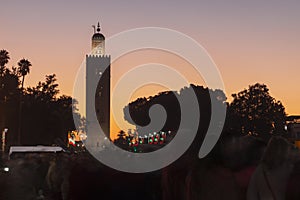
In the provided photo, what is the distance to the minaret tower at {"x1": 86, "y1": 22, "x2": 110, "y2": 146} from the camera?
138750mm

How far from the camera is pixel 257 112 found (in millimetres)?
74250

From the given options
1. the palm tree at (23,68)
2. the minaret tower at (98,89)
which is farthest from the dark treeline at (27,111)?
the minaret tower at (98,89)

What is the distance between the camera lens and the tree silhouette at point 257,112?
7181 cm

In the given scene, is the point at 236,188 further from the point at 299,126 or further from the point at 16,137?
the point at 16,137

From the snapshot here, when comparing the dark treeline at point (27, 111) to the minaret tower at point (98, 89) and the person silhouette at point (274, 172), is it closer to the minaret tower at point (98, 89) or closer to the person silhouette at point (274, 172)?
the minaret tower at point (98, 89)

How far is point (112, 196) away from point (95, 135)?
429ft

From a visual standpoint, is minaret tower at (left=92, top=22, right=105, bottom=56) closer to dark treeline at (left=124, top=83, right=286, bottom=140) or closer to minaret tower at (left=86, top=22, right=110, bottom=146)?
minaret tower at (left=86, top=22, right=110, bottom=146)

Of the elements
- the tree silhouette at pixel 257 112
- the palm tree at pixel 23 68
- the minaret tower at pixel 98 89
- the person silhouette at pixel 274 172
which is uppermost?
the minaret tower at pixel 98 89

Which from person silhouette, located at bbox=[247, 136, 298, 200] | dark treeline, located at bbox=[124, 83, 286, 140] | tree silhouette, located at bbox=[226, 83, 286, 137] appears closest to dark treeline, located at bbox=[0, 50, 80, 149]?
dark treeline, located at bbox=[124, 83, 286, 140]

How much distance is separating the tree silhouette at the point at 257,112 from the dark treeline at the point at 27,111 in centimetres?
2245

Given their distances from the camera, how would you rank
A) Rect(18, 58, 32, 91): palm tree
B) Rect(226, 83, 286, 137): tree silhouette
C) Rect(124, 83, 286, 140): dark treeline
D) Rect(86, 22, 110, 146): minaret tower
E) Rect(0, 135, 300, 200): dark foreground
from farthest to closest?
Rect(86, 22, 110, 146): minaret tower
Rect(18, 58, 32, 91): palm tree
Rect(226, 83, 286, 137): tree silhouette
Rect(124, 83, 286, 140): dark treeline
Rect(0, 135, 300, 200): dark foreground

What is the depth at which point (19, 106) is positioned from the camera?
73938mm

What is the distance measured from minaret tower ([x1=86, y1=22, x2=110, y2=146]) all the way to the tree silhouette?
2528 inches

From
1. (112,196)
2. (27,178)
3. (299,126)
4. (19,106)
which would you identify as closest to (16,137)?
(19,106)
